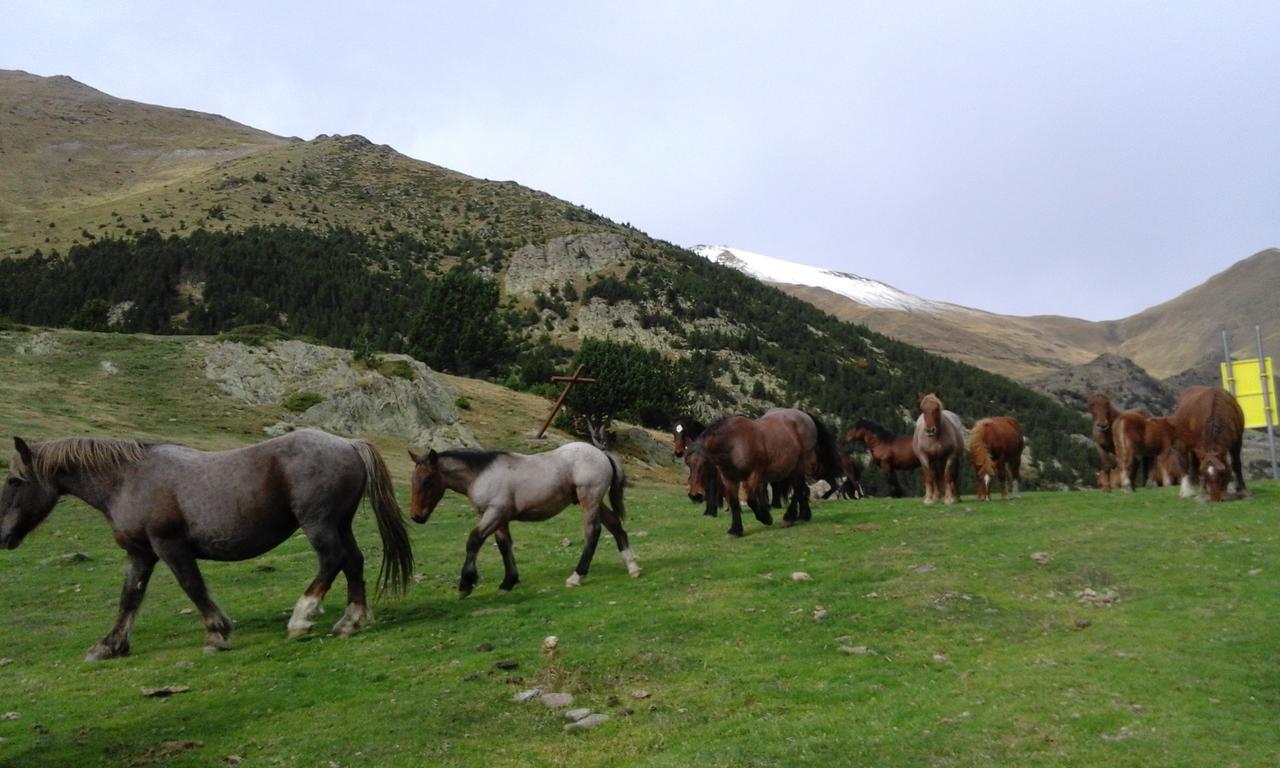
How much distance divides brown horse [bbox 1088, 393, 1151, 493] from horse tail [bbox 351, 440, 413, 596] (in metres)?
14.1

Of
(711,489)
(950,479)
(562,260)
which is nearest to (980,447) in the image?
(950,479)

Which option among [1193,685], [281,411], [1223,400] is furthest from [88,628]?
[281,411]

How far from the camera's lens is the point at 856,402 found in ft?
266

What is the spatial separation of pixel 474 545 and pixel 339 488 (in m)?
2.40

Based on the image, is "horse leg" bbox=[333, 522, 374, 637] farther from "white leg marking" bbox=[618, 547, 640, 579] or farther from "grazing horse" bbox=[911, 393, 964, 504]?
"grazing horse" bbox=[911, 393, 964, 504]

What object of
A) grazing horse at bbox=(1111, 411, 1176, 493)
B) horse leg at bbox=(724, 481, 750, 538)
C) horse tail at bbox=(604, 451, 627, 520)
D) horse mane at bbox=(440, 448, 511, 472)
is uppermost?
grazing horse at bbox=(1111, 411, 1176, 493)

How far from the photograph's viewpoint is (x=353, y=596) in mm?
11508

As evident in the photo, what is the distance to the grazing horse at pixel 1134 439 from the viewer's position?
20.0 metres

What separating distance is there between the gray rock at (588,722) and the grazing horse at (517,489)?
17.7 feet

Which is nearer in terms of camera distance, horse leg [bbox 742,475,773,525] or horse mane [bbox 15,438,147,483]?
horse mane [bbox 15,438,147,483]

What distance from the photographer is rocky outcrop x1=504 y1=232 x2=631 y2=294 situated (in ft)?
331

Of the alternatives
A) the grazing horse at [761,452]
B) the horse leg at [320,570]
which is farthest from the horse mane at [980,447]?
the horse leg at [320,570]

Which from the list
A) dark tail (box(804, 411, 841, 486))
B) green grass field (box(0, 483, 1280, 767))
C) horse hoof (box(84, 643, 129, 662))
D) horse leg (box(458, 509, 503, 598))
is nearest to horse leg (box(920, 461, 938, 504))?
dark tail (box(804, 411, 841, 486))

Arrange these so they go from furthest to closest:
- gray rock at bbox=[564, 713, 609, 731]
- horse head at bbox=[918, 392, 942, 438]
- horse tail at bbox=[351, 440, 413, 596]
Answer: horse head at bbox=[918, 392, 942, 438] → horse tail at bbox=[351, 440, 413, 596] → gray rock at bbox=[564, 713, 609, 731]
